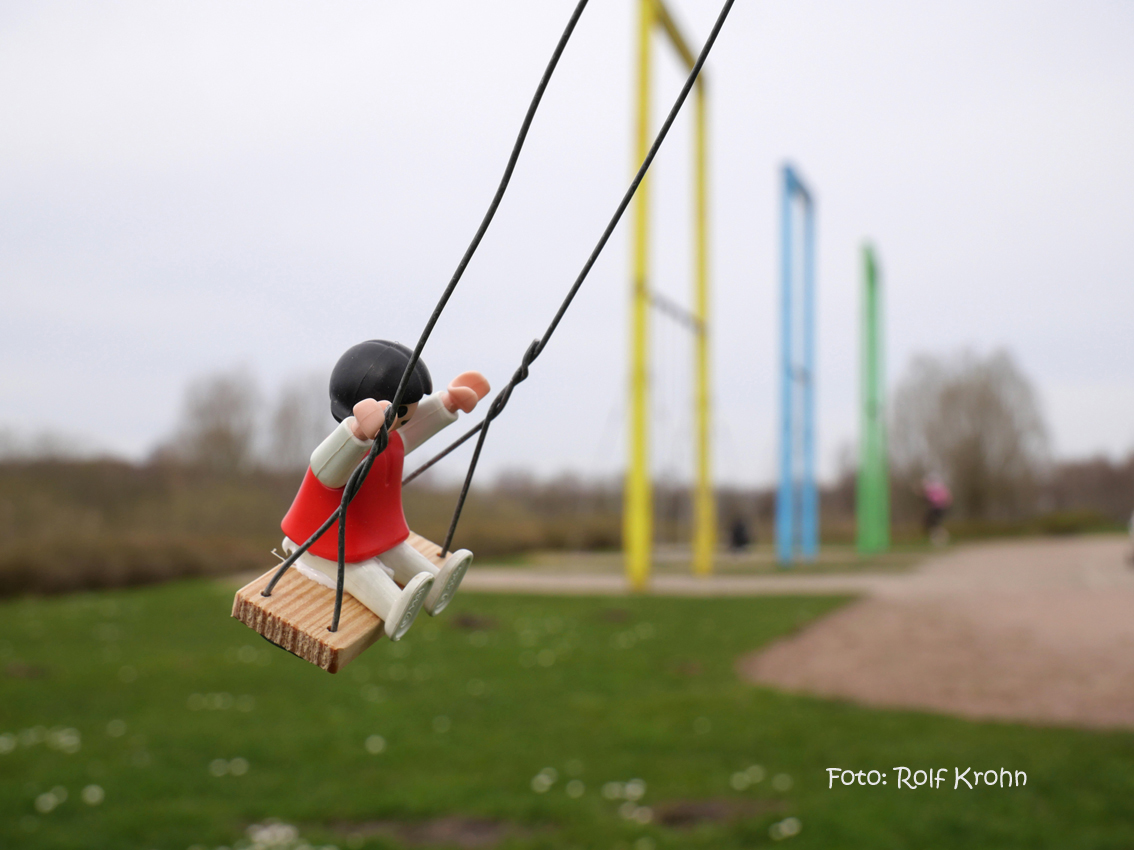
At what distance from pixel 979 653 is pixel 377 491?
14.0 m

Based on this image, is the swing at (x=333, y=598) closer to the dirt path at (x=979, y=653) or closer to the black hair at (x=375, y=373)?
the black hair at (x=375, y=373)

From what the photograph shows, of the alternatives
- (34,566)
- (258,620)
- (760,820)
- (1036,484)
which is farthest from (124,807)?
(1036,484)

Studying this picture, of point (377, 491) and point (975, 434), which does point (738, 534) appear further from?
point (377, 491)

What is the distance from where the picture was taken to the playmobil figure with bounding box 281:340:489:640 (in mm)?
1046

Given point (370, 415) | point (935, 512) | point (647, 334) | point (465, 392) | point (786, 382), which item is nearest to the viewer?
point (370, 415)

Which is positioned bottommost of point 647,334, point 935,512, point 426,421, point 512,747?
point 512,747

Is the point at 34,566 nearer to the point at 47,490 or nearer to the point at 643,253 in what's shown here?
the point at 47,490

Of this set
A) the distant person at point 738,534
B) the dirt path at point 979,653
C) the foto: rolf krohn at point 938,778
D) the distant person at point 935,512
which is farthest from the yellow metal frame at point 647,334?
the distant person at point 935,512

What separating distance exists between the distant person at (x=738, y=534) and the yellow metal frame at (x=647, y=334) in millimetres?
5413

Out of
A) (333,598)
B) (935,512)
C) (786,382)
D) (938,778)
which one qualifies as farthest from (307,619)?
(935,512)

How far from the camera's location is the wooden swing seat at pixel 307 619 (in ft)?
3.65

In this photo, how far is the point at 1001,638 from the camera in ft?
46.5

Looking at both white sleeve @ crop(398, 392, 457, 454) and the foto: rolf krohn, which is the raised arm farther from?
the foto: rolf krohn

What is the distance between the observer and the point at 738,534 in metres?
26.2
